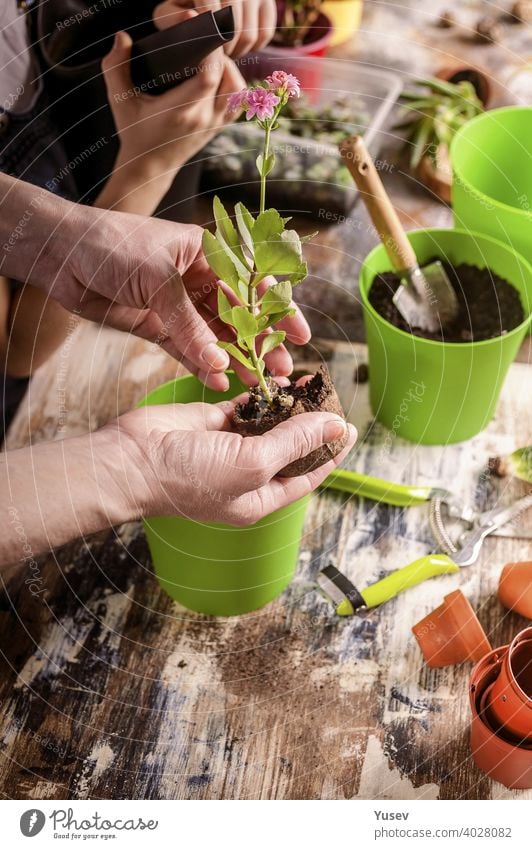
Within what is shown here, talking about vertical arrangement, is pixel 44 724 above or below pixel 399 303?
below

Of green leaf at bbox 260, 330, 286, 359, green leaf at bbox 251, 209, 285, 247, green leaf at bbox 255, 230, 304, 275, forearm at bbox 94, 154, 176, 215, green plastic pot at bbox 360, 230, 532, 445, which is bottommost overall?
green plastic pot at bbox 360, 230, 532, 445

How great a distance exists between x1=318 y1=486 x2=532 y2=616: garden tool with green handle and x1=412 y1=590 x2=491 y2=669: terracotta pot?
5cm

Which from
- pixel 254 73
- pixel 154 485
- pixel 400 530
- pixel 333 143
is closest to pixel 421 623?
pixel 400 530

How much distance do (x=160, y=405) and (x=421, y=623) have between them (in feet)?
1.01

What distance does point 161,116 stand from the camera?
0.91 meters

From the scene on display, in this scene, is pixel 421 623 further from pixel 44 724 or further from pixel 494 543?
pixel 44 724

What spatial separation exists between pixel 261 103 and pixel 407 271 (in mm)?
384

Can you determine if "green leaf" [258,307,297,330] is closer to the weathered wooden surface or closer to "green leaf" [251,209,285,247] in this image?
"green leaf" [251,209,285,247]

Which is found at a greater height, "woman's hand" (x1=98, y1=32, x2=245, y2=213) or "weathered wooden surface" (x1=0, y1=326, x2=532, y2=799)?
"woman's hand" (x1=98, y1=32, x2=245, y2=213)

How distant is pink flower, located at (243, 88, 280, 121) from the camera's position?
0.55 m

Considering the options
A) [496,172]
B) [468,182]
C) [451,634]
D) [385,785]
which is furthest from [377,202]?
[385,785]

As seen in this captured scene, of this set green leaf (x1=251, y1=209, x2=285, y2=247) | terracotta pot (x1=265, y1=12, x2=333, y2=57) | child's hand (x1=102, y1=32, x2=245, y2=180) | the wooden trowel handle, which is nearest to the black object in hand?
child's hand (x1=102, y1=32, x2=245, y2=180)
